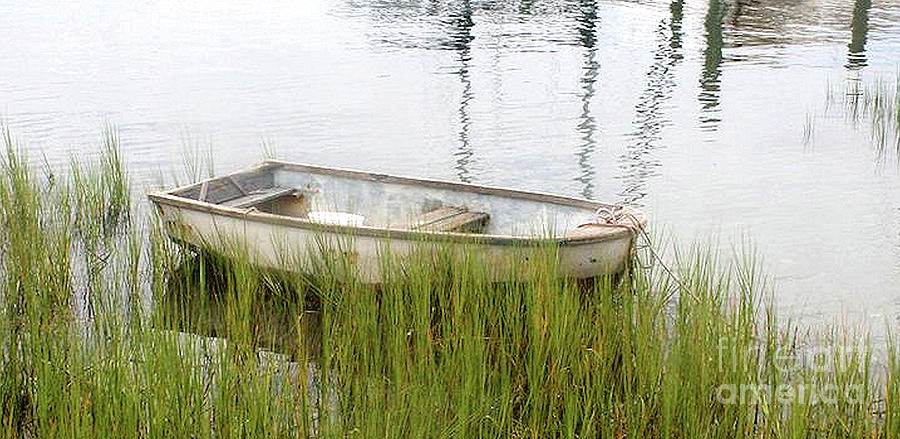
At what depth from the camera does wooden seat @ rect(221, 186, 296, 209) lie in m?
8.78

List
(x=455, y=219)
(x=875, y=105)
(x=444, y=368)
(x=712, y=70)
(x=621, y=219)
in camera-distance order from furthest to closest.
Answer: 1. (x=712, y=70)
2. (x=875, y=105)
3. (x=455, y=219)
4. (x=621, y=219)
5. (x=444, y=368)

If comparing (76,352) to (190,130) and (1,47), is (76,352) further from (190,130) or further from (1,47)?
(1,47)

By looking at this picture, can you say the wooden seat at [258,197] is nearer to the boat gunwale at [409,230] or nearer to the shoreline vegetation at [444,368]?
the boat gunwale at [409,230]

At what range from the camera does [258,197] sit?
8.96 m

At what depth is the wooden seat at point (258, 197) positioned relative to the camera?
8.78m

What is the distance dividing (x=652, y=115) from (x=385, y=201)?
23.9 feet

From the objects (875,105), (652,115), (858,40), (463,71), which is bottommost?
(652,115)

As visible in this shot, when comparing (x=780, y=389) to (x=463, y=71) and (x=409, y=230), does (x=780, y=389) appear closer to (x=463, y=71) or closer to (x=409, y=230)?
(x=409, y=230)

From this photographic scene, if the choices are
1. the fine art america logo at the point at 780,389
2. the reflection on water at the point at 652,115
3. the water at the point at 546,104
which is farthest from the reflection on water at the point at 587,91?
the fine art america logo at the point at 780,389

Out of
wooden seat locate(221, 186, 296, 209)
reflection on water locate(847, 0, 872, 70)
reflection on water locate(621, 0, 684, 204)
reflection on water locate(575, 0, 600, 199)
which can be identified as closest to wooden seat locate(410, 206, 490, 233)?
wooden seat locate(221, 186, 296, 209)

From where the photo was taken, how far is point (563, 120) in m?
15.1

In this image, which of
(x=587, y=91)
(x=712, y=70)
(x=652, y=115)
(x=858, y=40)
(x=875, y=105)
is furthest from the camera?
(x=858, y=40)

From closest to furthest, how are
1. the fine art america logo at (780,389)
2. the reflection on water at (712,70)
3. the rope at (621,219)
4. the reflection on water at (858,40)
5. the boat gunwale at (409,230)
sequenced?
the fine art america logo at (780,389)
the boat gunwale at (409,230)
the rope at (621,219)
the reflection on water at (712,70)
the reflection on water at (858,40)

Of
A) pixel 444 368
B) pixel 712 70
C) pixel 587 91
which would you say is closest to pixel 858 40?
pixel 712 70
